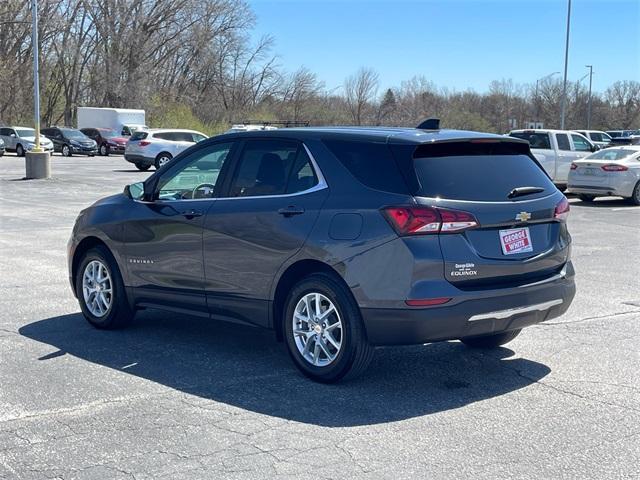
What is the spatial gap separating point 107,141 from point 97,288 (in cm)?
4283

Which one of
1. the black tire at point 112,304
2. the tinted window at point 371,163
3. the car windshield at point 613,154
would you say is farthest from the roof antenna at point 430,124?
the car windshield at point 613,154

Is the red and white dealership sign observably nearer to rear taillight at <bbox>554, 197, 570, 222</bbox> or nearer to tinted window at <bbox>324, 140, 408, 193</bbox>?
rear taillight at <bbox>554, 197, 570, 222</bbox>

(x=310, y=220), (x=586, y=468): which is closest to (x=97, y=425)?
(x=310, y=220)

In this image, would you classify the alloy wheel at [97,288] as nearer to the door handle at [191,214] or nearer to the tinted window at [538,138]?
the door handle at [191,214]

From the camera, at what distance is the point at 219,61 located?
2963 inches

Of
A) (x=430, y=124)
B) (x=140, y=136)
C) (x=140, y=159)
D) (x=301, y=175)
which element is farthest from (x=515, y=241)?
(x=140, y=136)

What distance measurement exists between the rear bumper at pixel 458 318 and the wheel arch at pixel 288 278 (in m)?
0.49

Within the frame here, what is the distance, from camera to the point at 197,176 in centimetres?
686

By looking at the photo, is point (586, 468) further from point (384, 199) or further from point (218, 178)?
point (218, 178)

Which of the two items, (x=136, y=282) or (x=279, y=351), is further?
(x=136, y=282)

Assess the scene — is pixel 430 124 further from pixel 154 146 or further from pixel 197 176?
pixel 154 146

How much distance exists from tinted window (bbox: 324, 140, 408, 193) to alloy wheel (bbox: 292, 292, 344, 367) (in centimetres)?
87

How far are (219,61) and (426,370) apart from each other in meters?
72.0

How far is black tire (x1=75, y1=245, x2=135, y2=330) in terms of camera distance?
7184 mm
